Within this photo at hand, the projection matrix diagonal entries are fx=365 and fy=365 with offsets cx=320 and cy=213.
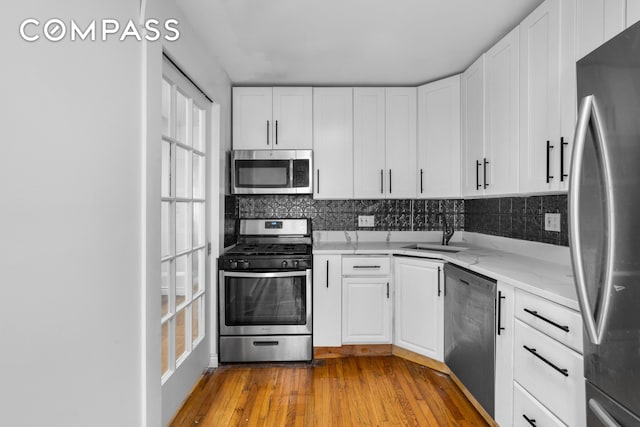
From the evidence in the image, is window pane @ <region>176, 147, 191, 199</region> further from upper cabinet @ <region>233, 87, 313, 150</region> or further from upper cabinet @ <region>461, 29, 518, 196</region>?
upper cabinet @ <region>461, 29, 518, 196</region>

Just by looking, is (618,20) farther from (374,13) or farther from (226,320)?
(226,320)

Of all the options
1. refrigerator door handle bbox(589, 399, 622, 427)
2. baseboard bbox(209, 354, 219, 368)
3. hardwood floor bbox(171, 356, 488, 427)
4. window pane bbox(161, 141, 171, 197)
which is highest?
window pane bbox(161, 141, 171, 197)

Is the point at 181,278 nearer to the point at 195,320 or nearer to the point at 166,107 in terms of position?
the point at 195,320

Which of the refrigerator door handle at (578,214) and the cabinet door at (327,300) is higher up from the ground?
the refrigerator door handle at (578,214)

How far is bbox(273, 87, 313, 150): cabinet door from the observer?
10.8ft

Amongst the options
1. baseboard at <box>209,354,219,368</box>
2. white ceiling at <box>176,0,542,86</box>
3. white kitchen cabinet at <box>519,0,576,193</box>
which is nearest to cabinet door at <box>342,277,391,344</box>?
baseboard at <box>209,354,219,368</box>

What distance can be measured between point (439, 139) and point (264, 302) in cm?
202

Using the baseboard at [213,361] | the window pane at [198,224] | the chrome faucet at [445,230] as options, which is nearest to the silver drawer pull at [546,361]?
the chrome faucet at [445,230]

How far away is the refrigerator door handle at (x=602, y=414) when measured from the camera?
1.10 metres

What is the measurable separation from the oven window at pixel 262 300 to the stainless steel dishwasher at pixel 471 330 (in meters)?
1.09

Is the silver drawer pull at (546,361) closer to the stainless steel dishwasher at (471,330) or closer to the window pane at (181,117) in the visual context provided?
the stainless steel dishwasher at (471,330)

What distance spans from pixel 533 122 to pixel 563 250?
2.55ft

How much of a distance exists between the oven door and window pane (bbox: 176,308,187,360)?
508 mm
